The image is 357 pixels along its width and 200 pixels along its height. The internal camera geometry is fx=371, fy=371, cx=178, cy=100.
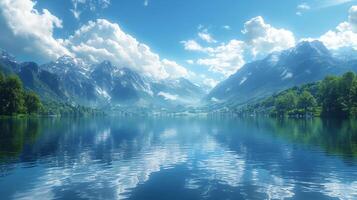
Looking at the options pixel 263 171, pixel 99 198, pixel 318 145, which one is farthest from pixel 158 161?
pixel 318 145

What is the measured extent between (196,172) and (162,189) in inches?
404

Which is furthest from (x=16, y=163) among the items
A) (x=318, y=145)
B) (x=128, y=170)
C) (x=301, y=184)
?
(x=318, y=145)

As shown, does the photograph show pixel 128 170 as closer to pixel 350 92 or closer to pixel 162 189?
pixel 162 189

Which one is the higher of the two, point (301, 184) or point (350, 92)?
point (350, 92)

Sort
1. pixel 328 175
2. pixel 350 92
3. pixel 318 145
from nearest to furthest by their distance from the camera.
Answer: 1. pixel 328 175
2. pixel 318 145
3. pixel 350 92

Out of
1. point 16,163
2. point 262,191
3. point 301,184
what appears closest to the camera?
point 262,191

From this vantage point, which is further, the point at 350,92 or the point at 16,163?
the point at 350,92

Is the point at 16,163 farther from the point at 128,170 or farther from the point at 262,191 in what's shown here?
the point at 262,191

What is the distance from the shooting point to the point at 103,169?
48.3 m

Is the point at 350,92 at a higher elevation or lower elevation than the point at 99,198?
higher

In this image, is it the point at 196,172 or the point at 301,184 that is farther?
the point at 196,172

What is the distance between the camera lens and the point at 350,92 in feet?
602

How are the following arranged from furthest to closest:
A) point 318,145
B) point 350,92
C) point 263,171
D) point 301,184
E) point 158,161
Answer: point 350,92 → point 318,145 → point 158,161 → point 263,171 → point 301,184

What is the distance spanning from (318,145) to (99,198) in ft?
173
